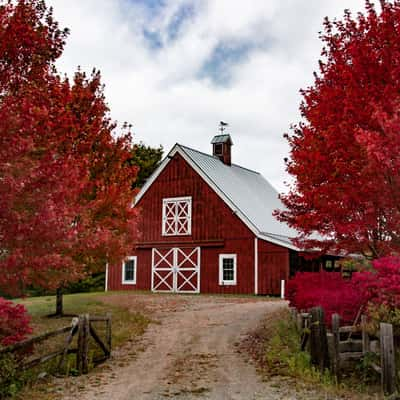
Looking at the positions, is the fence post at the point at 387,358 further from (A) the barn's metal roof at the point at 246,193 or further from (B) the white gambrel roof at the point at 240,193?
(A) the barn's metal roof at the point at 246,193

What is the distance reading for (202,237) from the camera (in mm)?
30344

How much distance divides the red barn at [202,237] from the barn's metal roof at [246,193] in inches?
3.2

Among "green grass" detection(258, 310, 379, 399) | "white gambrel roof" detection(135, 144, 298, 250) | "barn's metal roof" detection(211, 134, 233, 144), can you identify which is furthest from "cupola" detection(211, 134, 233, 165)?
"green grass" detection(258, 310, 379, 399)

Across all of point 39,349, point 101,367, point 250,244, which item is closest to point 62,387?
point 101,367

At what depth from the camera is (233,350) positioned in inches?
506

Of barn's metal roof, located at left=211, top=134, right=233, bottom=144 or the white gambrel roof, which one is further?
barn's metal roof, located at left=211, top=134, right=233, bottom=144

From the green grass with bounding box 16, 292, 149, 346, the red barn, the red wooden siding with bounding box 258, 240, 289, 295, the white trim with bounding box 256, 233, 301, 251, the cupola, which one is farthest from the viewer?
the cupola

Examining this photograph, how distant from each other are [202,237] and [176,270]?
2520 millimetres

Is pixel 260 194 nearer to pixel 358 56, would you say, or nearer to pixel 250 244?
pixel 250 244

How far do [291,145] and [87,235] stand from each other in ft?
20.5

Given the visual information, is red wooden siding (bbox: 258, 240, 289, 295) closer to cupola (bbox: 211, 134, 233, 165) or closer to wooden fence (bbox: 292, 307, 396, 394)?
cupola (bbox: 211, 134, 233, 165)

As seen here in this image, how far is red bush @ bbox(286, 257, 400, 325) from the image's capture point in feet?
28.3

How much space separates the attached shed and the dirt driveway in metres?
8.94

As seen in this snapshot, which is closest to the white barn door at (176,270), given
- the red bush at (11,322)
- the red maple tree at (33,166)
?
the red maple tree at (33,166)
